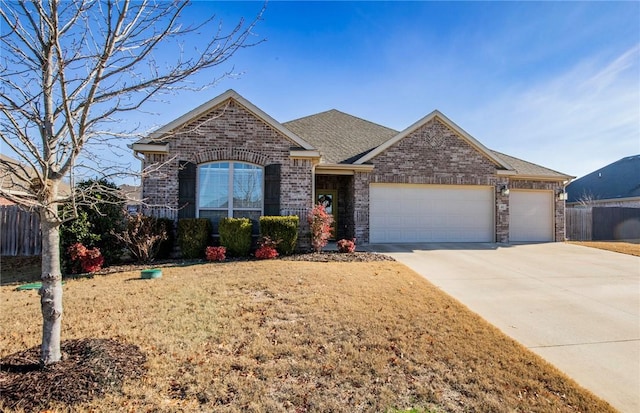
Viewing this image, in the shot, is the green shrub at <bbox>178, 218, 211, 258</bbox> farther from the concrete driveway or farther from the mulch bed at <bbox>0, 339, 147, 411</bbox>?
the mulch bed at <bbox>0, 339, 147, 411</bbox>

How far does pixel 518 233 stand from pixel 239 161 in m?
12.3

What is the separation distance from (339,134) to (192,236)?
28.4ft

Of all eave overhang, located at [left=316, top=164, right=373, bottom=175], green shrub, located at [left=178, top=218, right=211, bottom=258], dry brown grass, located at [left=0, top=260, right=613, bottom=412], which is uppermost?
eave overhang, located at [left=316, top=164, right=373, bottom=175]

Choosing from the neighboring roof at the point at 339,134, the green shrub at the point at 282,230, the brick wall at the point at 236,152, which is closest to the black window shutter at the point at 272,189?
the brick wall at the point at 236,152

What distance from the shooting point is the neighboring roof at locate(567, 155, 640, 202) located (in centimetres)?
2355

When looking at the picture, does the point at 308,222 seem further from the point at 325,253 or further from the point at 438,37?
the point at 438,37

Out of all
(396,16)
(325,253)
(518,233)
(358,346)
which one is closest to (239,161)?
(325,253)

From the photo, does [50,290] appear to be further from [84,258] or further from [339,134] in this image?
[339,134]

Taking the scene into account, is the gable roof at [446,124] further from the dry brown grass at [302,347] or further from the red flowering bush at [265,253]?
the dry brown grass at [302,347]

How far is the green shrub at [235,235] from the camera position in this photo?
9.59 metres

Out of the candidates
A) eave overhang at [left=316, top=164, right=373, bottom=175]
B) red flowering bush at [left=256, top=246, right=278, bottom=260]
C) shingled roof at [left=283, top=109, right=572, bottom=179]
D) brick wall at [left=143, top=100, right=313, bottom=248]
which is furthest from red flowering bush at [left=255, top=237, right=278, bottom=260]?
shingled roof at [left=283, top=109, right=572, bottom=179]

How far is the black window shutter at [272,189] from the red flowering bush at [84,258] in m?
4.61

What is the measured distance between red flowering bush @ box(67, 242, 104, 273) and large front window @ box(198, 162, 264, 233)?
2.99m

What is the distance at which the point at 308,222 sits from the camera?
34.3 feet
